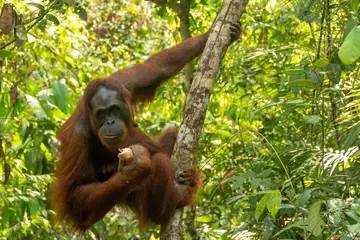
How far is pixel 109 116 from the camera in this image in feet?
10.4

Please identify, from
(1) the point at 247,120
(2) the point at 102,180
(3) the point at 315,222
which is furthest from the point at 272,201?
(1) the point at 247,120

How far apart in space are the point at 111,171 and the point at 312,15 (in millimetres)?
1504

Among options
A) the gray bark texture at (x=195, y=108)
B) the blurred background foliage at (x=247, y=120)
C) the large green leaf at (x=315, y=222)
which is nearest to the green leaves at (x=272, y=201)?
the blurred background foliage at (x=247, y=120)

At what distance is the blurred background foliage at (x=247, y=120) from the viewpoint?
8.31 feet

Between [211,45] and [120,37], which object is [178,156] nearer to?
[211,45]

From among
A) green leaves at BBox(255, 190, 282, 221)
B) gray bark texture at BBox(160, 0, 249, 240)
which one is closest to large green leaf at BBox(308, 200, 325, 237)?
green leaves at BBox(255, 190, 282, 221)

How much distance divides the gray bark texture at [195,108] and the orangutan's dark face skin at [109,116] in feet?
Result: 1.31

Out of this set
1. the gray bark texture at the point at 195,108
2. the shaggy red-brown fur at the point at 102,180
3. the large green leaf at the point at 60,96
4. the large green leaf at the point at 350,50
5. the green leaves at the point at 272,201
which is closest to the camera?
the large green leaf at the point at 350,50

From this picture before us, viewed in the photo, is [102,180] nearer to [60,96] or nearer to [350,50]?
[60,96]

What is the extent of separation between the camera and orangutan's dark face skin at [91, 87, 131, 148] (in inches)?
121

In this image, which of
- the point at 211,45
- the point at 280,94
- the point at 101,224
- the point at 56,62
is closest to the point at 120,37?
the point at 56,62

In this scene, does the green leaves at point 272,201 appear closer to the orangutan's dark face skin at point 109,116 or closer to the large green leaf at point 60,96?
the orangutan's dark face skin at point 109,116

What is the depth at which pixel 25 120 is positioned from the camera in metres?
3.47

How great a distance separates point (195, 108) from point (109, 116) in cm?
58
